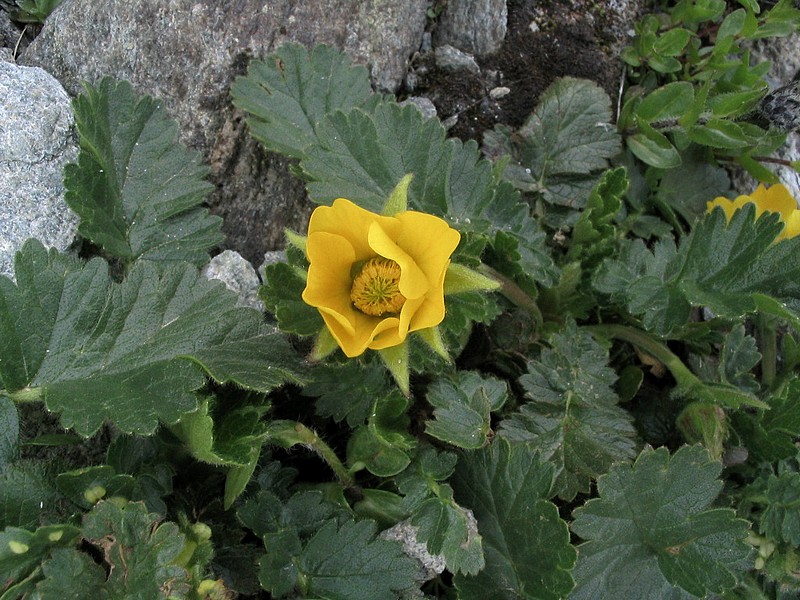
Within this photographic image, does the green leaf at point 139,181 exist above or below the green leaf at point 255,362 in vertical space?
above

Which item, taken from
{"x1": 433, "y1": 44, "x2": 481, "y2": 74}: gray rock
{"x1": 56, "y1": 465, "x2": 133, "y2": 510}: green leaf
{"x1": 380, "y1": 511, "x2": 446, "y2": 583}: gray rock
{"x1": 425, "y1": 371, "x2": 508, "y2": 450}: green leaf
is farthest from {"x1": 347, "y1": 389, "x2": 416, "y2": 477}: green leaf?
{"x1": 433, "y1": 44, "x2": 481, "y2": 74}: gray rock

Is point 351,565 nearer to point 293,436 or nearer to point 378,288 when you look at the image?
point 293,436

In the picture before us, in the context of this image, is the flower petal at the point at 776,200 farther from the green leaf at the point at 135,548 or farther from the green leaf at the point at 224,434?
the green leaf at the point at 135,548

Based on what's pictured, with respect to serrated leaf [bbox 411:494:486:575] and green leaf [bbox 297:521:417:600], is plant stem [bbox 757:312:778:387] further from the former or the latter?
green leaf [bbox 297:521:417:600]

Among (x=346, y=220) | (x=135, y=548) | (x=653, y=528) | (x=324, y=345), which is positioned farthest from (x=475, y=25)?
(x=135, y=548)

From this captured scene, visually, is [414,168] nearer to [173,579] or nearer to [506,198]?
[506,198]

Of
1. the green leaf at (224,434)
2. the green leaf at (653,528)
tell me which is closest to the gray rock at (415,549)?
the green leaf at (653,528)

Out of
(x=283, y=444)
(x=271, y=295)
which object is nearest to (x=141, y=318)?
(x=271, y=295)
